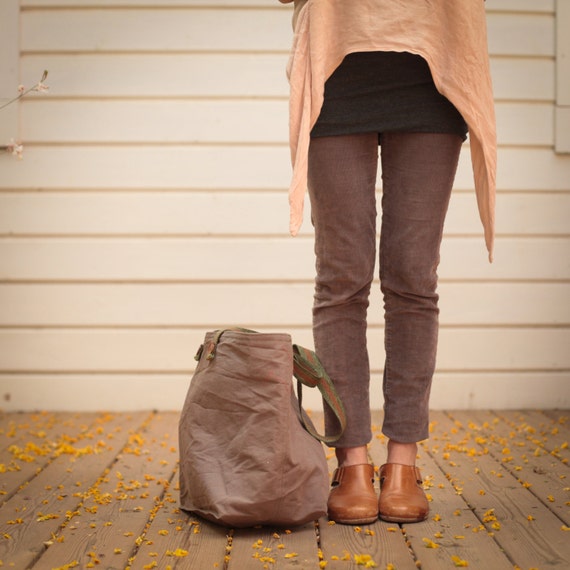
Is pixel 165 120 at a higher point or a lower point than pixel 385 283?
higher

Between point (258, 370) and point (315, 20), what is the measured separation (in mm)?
719

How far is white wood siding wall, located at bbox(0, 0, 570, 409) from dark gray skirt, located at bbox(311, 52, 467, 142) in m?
1.41

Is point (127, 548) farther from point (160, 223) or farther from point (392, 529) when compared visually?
point (160, 223)

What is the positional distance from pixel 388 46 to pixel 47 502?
1263 millimetres

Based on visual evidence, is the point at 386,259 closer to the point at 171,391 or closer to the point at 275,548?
the point at 275,548

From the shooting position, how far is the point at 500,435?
2730 mm

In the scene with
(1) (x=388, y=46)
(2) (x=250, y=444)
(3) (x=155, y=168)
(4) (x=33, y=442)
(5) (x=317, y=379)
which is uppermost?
(1) (x=388, y=46)

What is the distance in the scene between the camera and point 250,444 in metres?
1.69

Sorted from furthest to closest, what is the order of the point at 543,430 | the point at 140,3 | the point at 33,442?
the point at 140,3
the point at 543,430
the point at 33,442

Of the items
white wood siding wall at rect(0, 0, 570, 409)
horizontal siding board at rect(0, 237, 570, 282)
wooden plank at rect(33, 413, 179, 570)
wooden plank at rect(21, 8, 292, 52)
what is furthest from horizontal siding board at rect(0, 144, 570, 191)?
wooden plank at rect(33, 413, 179, 570)

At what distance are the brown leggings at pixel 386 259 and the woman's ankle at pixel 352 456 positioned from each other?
16mm

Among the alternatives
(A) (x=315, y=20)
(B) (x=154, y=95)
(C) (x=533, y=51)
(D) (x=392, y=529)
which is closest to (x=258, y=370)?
(D) (x=392, y=529)

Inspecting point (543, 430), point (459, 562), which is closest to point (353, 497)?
point (459, 562)

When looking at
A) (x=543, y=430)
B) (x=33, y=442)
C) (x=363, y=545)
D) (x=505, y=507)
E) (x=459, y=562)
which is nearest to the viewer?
(x=459, y=562)
